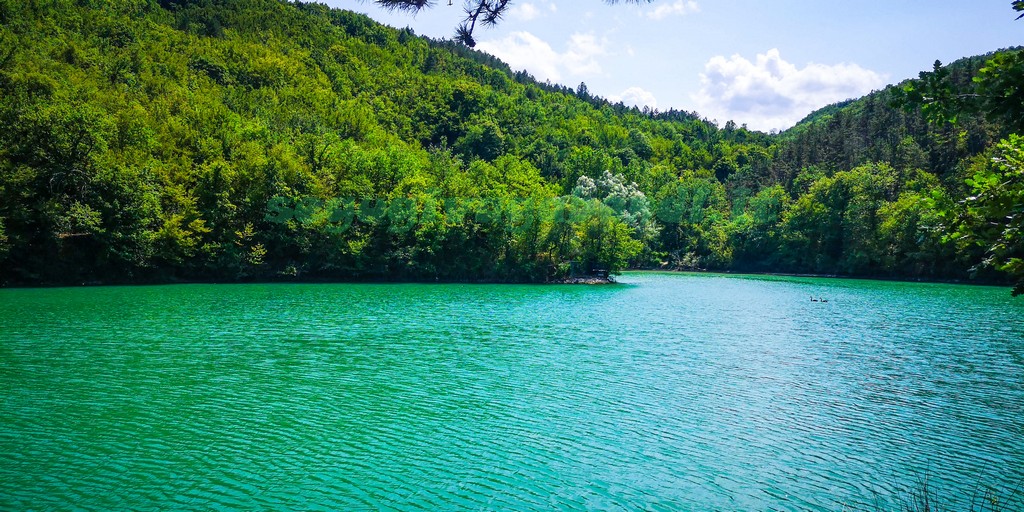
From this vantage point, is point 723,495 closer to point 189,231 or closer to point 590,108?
point 189,231

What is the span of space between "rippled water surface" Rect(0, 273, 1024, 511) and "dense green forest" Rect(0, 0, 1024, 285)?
789 cm

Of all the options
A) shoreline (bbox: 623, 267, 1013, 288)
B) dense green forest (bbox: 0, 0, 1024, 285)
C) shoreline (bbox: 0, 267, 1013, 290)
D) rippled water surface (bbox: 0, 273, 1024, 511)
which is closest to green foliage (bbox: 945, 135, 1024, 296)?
dense green forest (bbox: 0, 0, 1024, 285)

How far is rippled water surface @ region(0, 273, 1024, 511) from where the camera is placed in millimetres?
11125

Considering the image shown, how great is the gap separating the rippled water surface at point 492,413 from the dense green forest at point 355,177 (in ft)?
25.9

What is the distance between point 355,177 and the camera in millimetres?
66812

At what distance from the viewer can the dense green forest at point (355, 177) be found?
47.4 meters

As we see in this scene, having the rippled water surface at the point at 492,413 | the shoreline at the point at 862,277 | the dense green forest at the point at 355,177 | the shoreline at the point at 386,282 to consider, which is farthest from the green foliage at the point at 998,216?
the shoreline at the point at 862,277

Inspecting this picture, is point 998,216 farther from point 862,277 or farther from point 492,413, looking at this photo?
point 862,277

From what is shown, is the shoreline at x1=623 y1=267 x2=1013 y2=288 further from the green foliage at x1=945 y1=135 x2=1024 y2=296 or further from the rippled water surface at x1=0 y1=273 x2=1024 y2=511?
the green foliage at x1=945 y1=135 x2=1024 y2=296

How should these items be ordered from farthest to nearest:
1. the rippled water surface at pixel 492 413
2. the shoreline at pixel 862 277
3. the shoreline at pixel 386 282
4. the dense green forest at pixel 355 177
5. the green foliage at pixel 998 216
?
the shoreline at pixel 862 277, the shoreline at pixel 386 282, the dense green forest at pixel 355 177, the rippled water surface at pixel 492 413, the green foliage at pixel 998 216

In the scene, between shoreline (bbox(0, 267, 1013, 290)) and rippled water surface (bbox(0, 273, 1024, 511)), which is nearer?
rippled water surface (bbox(0, 273, 1024, 511))

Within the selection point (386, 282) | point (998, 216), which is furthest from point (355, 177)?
point (998, 216)

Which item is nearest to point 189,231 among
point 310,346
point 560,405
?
point 310,346

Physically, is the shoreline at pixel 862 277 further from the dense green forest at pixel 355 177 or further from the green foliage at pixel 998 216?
the green foliage at pixel 998 216
